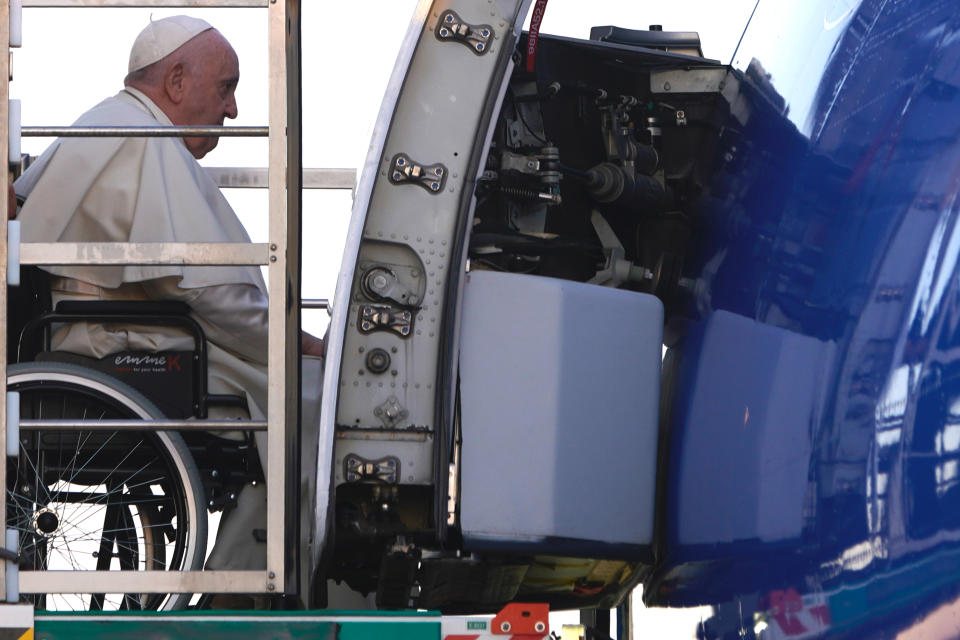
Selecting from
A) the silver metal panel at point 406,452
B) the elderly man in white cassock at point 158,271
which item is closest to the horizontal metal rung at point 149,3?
the elderly man in white cassock at point 158,271

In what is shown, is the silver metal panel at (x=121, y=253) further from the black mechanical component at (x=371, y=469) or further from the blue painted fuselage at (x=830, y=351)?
the blue painted fuselage at (x=830, y=351)

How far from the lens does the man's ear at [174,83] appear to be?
14.4 feet

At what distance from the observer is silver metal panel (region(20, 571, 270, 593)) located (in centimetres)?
318

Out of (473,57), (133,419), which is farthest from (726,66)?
(133,419)

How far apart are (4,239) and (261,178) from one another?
6.14 ft

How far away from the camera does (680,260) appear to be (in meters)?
3.97

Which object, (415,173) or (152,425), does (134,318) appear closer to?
(152,425)

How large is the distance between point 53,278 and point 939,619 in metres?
2.41

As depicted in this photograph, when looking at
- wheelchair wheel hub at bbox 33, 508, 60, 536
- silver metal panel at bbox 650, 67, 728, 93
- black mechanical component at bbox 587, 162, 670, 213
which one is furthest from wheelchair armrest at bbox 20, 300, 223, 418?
silver metal panel at bbox 650, 67, 728, 93

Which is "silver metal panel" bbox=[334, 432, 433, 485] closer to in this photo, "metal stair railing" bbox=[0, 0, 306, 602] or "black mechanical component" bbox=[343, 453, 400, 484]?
"black mechanical component" bbox=[343, 453, 400, 484]

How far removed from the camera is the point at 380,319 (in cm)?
347

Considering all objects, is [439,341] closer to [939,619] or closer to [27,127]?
[27,127]

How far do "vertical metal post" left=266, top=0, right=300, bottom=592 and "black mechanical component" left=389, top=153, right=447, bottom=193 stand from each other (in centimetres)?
32

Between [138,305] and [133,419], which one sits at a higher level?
[138,305]
